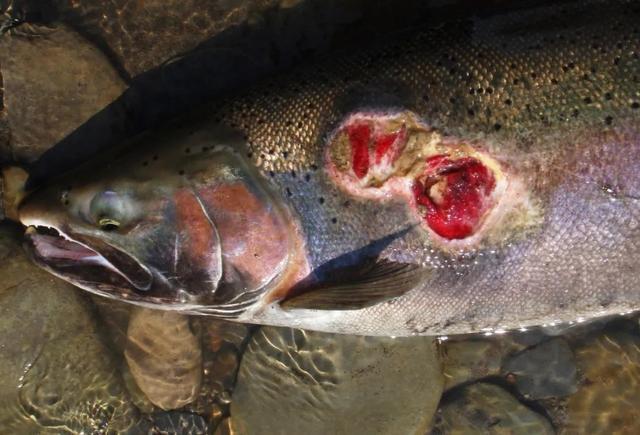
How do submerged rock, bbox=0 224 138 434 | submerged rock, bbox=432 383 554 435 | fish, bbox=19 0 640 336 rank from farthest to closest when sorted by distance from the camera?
submerged rock, bbox=432 383 554 435, submerged rock, bbox=0 224 138 434, fish, bbox=19 0 640 336

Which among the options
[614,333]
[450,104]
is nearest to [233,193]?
[450,104]

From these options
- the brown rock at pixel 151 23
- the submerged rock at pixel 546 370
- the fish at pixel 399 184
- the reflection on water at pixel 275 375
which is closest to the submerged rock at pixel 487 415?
the reflection on water at pixel 275 375

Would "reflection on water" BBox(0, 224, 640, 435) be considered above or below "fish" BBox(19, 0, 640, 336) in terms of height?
below

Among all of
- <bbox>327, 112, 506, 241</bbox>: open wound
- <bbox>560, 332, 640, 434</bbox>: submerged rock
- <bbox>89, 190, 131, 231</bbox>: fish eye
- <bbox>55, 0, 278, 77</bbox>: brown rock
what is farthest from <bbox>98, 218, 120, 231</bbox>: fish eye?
<bbox>560, 332, 640, 434</bbox>: submerged rock

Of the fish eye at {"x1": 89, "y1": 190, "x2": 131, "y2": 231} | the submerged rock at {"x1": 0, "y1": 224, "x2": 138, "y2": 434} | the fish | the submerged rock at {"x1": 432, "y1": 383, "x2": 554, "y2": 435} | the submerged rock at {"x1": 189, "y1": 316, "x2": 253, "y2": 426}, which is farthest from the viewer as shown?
the submerged rock at {"x1": 189, "y1": 316, "x2": 253, "y2": 426}

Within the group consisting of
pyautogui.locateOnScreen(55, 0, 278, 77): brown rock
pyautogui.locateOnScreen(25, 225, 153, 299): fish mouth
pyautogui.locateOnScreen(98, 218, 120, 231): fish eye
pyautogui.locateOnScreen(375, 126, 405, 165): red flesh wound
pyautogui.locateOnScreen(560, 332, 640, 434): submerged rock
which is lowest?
pyautogui.locateOnScreen(560, 332, 640, 434): submerged rock

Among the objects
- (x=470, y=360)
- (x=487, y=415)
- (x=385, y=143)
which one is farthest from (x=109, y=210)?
(x=487, y=415)

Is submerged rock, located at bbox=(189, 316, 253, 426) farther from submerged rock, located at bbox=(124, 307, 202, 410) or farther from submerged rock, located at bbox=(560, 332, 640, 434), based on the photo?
submerged rock, located at bbox=(560, 332, 640, 434)
